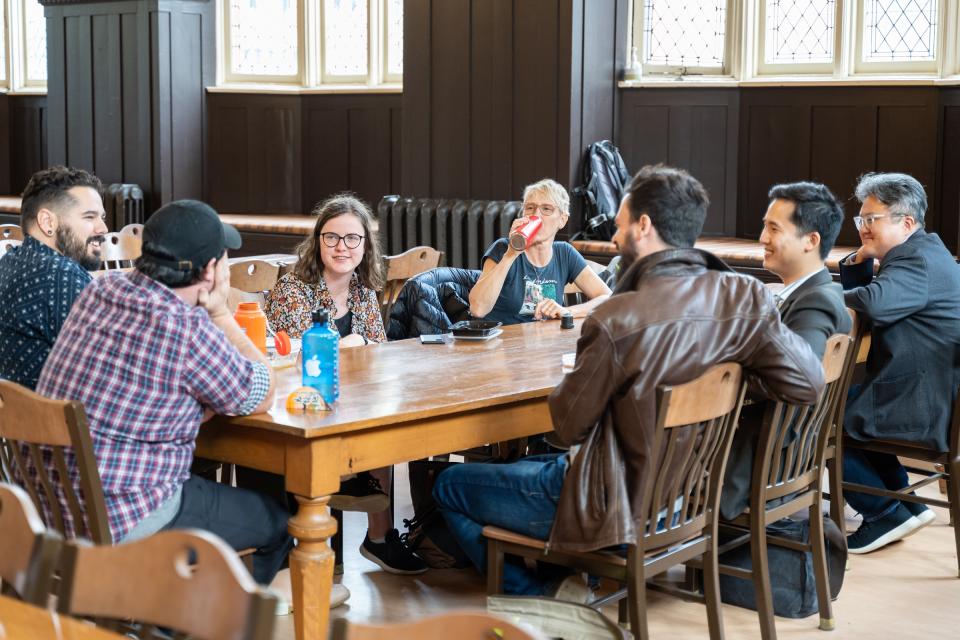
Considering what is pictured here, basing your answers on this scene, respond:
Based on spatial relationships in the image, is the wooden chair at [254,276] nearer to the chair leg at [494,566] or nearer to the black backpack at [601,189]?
the chair leg at [494,566]

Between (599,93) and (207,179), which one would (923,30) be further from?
(207,179)

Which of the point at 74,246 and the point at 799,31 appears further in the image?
the point at 799,31

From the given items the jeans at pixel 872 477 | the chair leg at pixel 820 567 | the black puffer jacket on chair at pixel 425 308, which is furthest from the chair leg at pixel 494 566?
the jeans at pixel 872 477

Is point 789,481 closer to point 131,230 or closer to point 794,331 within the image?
point 794,331

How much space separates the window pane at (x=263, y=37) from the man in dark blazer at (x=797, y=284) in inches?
224

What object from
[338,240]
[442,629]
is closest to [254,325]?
[338,240]

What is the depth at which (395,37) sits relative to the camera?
821 centimetres

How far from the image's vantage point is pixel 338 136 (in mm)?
8578

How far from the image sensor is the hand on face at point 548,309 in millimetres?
4445

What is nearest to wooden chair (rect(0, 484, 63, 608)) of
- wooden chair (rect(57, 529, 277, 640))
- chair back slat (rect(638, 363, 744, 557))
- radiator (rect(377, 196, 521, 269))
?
wooden chair (rect(57, 529, 277, 640))

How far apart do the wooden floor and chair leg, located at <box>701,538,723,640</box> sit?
1.18 ft

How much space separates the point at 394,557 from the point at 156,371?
57.0 inches

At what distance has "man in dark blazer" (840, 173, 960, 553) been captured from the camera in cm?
408

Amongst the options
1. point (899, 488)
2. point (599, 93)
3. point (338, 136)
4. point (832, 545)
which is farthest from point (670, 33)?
point (832, 545)
